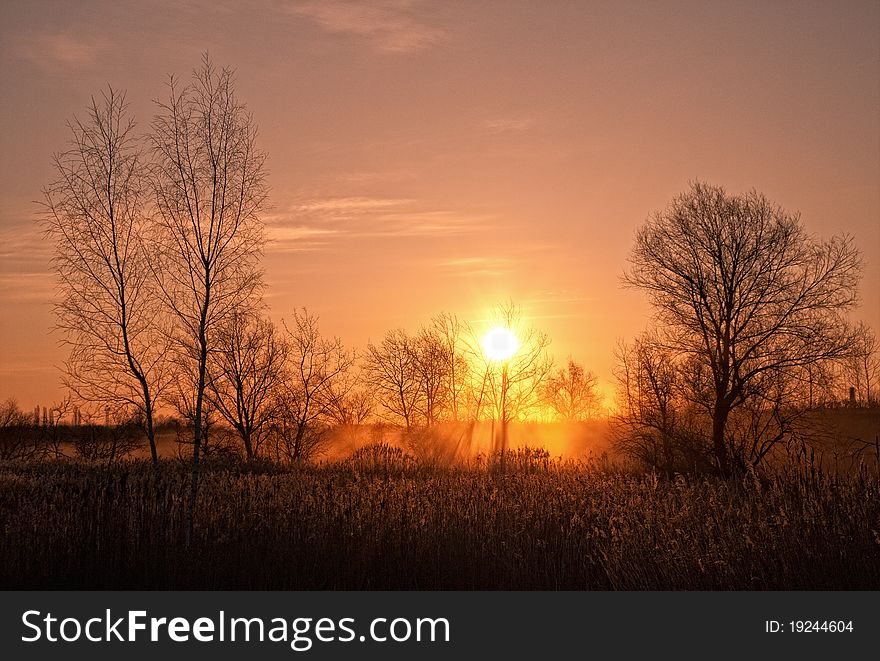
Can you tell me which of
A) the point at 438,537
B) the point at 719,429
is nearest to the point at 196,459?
the point at 438,537

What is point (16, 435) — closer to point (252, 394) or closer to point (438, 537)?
point (252, 394)

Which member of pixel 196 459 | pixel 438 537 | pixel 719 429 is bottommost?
pixel 438 537

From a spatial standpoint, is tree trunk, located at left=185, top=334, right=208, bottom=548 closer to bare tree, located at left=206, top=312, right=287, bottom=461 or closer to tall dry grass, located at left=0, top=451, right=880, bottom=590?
tall dry grass, located at left=0, top=451, right=880, bottom=590

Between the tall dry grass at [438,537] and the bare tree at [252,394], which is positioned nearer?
the tall dry grass at [438,537]

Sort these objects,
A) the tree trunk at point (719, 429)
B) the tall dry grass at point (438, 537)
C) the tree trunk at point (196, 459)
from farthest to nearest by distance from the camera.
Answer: the tree trunk at point (719, 429) → the tree trunk at point (196, 459) → the tall dry grass at point (438, 537)

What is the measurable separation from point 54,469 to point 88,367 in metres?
10.1

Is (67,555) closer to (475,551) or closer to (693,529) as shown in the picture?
(475,551)

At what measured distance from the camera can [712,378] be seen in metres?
30.1

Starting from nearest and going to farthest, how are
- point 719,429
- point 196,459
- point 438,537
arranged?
point 438,537 < point 196,459 < point 719,429

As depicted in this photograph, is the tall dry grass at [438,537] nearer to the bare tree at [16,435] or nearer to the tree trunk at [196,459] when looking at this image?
the tree trunk at [196,459]

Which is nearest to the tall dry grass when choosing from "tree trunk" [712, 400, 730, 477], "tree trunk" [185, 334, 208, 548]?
"tree trunk" [185, 334, 208, 548]

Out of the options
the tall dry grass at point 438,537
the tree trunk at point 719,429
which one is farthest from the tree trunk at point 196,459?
the tree trunk at point 719,429

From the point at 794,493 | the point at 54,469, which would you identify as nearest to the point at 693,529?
the point at 794,493
